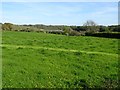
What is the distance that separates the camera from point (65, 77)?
1566 centimetres

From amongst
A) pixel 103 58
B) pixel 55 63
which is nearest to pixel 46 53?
pixel 55 63

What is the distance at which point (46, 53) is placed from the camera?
67.1ft

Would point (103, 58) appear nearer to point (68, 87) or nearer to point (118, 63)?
point (118, 63)

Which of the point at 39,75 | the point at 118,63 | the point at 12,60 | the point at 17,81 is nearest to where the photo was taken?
the point at 17,81

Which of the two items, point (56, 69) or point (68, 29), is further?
point (68, 29)

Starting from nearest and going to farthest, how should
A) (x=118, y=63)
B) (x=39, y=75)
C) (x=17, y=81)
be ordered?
(x=17, y=81)
(x=39, y=75)
(x=118, y=63)

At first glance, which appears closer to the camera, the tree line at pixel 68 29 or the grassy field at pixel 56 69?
the grassy field at pixel 56 69

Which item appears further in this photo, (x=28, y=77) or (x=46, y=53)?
(x=46, y=53)

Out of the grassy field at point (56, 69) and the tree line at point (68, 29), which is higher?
the tree line at point (68, 29)

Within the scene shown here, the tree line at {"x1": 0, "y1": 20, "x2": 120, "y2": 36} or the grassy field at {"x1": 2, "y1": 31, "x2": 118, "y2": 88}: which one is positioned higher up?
the tree line at {"x1": 0, "y1": 20, "x2": 120, "y2": 36}

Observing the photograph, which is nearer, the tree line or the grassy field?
the grassy field

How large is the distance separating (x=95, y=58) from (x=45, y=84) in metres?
6.62

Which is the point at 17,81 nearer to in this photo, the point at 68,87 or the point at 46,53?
the point at 68,87

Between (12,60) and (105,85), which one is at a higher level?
(12,60)
